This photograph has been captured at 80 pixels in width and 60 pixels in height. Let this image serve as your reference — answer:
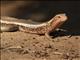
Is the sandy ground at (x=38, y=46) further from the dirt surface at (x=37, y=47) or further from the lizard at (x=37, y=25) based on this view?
the lizard at (x=37, y=25)

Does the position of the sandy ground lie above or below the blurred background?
below

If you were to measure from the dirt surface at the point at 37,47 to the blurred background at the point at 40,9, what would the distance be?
885 centimetres

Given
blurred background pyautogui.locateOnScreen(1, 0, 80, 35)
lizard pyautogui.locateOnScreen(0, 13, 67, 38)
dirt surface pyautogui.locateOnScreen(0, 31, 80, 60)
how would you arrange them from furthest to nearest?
blurred background pyautogui.locateOnScreen(1, 0, 80, 35)
lizard pyautogui.locateOnScreen(0, 13, 67, 38)
dirt surface pyautogui.locateOnScreen(0, 31, 80, 60)

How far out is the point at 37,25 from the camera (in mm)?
7582

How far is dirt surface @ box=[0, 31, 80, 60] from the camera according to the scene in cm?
617

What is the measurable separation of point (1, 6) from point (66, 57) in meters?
13.3

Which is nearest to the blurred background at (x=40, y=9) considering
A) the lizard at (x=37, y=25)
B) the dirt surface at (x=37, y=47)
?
the lizard at (x=37, y=25)

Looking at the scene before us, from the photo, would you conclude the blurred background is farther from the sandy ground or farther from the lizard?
the sandy ground

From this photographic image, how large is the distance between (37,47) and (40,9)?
11472mm

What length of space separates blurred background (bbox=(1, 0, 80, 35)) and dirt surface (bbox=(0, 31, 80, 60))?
8845 millimetres

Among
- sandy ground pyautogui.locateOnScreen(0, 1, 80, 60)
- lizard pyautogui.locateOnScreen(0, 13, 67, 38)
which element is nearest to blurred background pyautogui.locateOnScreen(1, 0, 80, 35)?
lizard pyautogui.locateOnScreen(0, 13, 67, 38)

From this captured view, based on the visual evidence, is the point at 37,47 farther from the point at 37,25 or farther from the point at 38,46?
the point at 37,25

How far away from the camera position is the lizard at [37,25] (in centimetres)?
723

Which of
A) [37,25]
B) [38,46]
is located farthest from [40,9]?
[38,46]
